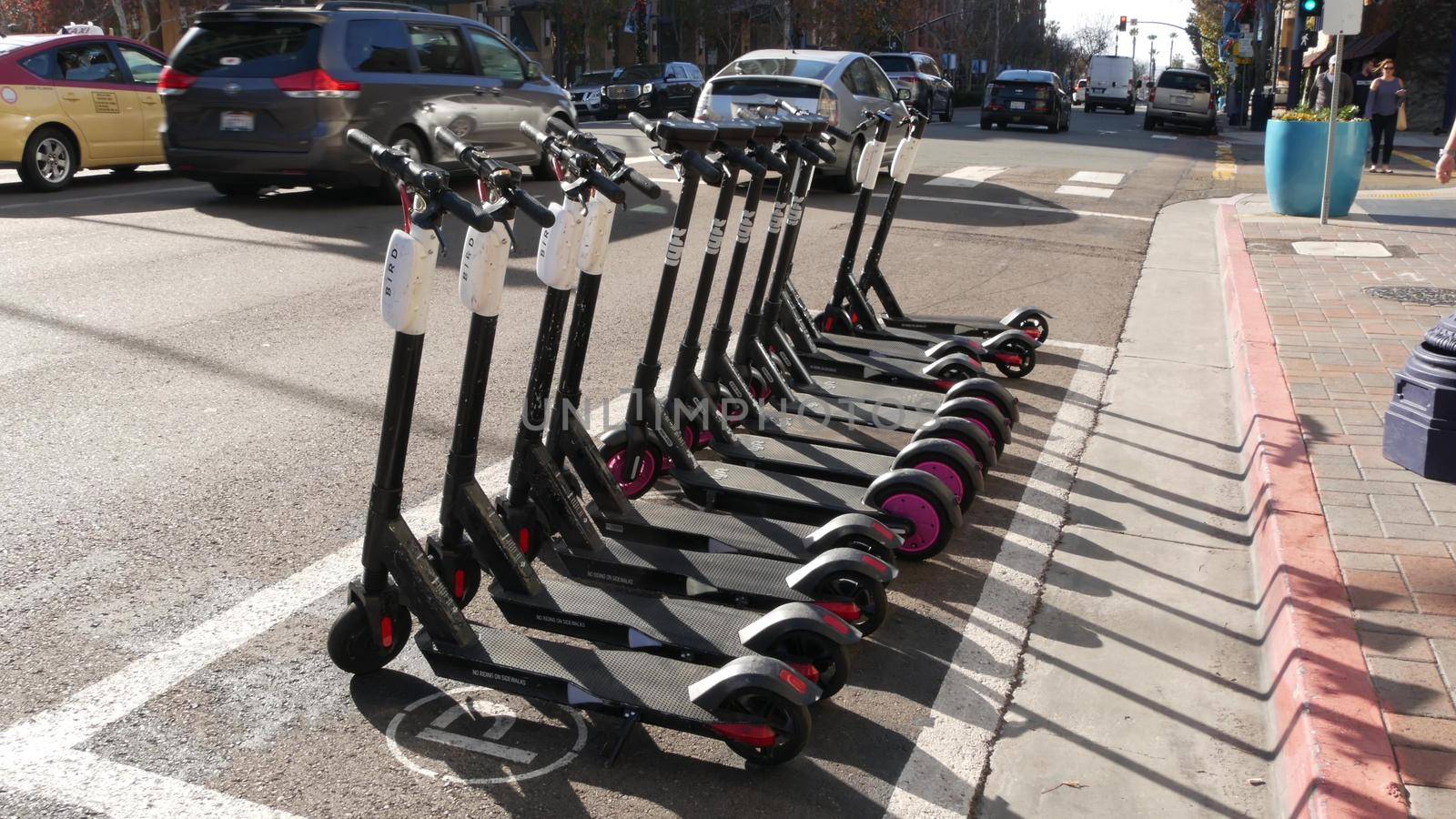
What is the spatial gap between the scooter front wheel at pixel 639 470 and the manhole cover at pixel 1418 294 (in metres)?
6.21

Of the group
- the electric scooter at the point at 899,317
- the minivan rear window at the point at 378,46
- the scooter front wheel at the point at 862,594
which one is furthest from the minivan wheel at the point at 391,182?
the scooter front wheel at the point at 862,594

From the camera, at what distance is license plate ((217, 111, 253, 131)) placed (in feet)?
38.7

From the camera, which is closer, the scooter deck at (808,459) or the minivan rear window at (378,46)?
the scooter deck at (808,459)

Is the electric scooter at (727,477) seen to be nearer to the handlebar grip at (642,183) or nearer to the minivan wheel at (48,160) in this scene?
the handlebar grip at (642,183)

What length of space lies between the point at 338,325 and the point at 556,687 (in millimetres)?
4888

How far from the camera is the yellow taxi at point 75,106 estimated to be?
1291cm

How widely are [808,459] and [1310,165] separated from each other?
10.8 m

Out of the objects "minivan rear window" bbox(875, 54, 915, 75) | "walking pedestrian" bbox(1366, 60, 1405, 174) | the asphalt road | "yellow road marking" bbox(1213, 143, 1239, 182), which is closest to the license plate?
the asphalt road

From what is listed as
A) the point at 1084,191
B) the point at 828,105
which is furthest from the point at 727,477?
the point at 1084,191

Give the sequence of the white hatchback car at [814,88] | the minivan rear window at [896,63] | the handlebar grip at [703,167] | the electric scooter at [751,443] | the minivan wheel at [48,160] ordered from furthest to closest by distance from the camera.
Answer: the minivan rear window at [896,63], the white hatchback car at [814,88], the minivan wheel at [48,160], the electric scooter at [751,443], the handlebar grip at [703,167]

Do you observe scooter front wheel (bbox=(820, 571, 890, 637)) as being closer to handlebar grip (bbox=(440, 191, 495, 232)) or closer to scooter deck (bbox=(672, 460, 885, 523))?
scooter deck (bbox=(672, 460, 885, 523))

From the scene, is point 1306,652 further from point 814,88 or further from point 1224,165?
point 1224,165

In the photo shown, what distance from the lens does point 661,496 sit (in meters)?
5.16

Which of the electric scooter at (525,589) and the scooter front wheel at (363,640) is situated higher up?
the electric scooter at (525,589)
